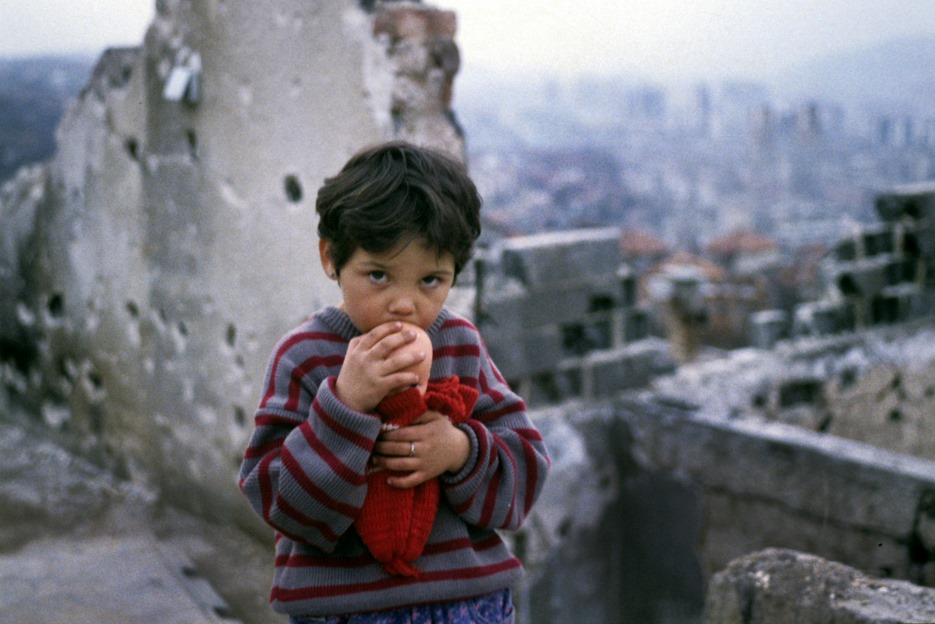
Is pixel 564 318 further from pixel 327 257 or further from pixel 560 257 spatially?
pixel 327 257

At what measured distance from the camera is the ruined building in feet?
9.56

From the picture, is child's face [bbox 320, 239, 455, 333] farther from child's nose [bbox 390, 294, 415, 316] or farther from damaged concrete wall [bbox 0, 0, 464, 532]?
damaged concrete wall [bbox 0, 0, 464, 532]

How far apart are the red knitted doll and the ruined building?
788mm

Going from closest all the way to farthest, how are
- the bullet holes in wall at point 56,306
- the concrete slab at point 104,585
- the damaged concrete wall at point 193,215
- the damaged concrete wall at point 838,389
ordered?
the concrete slab at point 104,585 → the damaged concrete wall at point 193,215 → the bullet holes in wall at point 56,306 → the damaged concrete wall at point 838,389

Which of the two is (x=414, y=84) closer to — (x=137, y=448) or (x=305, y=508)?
(x=305, y=508)

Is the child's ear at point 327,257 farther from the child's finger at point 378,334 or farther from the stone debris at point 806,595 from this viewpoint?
the stone debris at point 806,595

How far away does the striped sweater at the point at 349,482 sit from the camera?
4.26ft

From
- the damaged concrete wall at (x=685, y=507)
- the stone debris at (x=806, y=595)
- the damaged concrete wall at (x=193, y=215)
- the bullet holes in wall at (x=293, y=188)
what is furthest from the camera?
the damaged concrete wall at (x=685, y=507)

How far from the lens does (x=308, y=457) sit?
1.30 metres

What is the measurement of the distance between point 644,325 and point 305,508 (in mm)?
4417

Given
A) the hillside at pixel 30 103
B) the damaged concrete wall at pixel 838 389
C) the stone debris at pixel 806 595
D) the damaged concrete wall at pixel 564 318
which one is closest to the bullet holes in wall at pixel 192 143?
the damaged concrete wall at pixel 564 318

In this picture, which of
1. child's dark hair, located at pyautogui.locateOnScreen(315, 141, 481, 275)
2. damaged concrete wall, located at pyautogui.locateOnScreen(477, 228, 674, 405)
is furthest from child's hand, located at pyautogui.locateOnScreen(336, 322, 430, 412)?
damaged concrete wall, located at pyautogui.locateOnScreen(477, 228, 674, 405)

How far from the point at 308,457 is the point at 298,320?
1.76 metres

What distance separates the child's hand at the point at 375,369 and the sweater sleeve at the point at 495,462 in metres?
0.17
